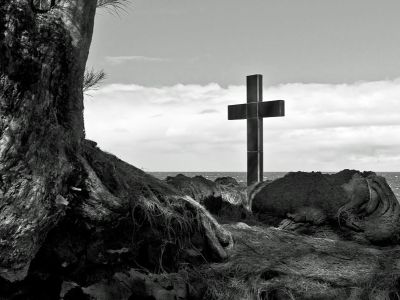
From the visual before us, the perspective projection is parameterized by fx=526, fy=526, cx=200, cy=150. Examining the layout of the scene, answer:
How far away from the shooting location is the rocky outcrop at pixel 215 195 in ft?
27.0

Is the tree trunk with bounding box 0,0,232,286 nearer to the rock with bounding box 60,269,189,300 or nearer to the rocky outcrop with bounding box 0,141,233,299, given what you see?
the rocky outcrop with bounding box 0,141,233,299

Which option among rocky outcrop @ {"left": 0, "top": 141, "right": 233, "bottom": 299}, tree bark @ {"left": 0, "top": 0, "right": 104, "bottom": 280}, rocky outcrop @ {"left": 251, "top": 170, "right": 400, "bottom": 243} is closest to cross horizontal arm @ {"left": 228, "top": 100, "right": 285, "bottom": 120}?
rocky outcrop @ {"left": 251, "top": 170, "right": 400, "bottom": 243}

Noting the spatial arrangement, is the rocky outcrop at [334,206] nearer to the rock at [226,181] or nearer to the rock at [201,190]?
the rock at [226,181]

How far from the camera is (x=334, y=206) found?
8.92 m

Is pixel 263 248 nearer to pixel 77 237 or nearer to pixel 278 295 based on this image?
pixel 278 295

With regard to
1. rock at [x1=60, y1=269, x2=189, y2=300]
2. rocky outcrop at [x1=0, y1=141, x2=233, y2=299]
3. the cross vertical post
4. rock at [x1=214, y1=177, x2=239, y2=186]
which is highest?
the cross vertical post

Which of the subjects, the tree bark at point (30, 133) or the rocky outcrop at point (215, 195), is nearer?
the tree bark at point (30, 133)

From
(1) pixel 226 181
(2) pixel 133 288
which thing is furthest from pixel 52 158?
(1) pixel 226 181

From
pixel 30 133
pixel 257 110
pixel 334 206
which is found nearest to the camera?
pixel 30 133

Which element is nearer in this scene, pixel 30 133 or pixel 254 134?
pixel 30 133

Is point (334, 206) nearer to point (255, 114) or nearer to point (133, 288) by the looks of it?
point (255, 114)

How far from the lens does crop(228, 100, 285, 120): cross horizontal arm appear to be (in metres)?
12.1

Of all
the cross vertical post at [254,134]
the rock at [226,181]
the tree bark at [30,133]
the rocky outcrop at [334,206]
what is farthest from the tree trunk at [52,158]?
the cross vertical post at [254,134]

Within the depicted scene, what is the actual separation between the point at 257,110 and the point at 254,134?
1.97ft
